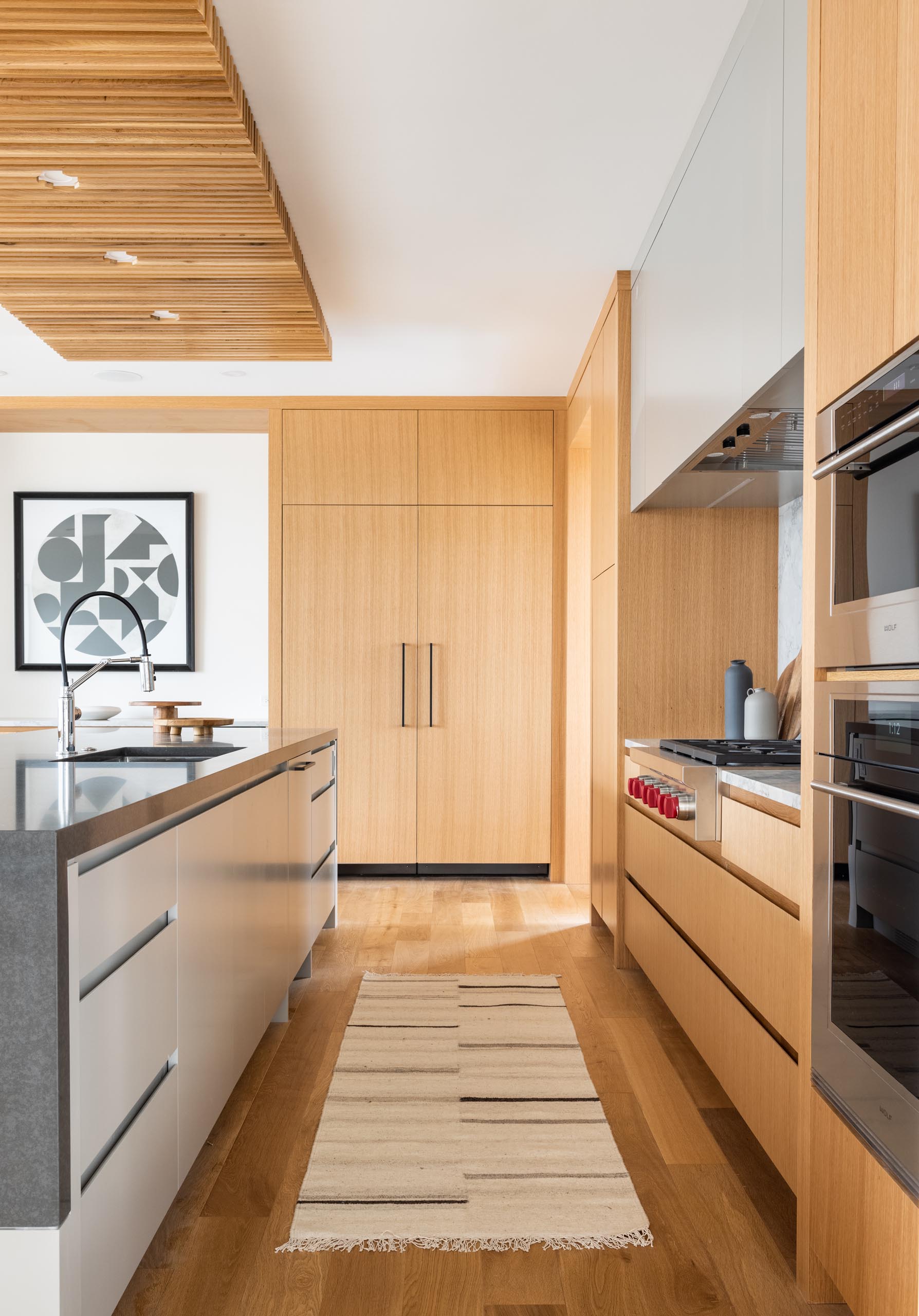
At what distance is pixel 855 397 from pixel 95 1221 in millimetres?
1544

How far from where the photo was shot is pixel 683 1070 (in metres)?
2.54

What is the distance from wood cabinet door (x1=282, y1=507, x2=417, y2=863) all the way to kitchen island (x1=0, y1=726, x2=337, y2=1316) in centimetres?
264

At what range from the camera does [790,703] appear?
311cm

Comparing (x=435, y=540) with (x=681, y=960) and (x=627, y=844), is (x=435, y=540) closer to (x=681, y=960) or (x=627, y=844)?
(x=627, y=844)

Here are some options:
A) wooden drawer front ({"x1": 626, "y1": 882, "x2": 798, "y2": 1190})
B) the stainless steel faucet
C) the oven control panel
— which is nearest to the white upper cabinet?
the oven control panel

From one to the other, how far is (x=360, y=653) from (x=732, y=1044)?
334 centimetres

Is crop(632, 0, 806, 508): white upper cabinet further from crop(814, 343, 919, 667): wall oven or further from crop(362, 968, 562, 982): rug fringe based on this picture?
crop(362, 968, 562, 982): rug fringe

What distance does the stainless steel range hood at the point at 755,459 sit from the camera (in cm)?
216

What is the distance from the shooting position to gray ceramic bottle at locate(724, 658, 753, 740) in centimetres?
316

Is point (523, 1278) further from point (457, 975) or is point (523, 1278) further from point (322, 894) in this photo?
point (322, 894)

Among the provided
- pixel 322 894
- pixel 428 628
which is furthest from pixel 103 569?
pixel 322 894

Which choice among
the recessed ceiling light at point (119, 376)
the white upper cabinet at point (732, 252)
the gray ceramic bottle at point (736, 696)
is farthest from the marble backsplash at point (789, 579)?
the recessed ceiling light at point (119, 376)

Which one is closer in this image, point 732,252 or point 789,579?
point 732,252

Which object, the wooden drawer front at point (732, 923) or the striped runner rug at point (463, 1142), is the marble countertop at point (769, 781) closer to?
the wooden drawer front at point (732, 923)
